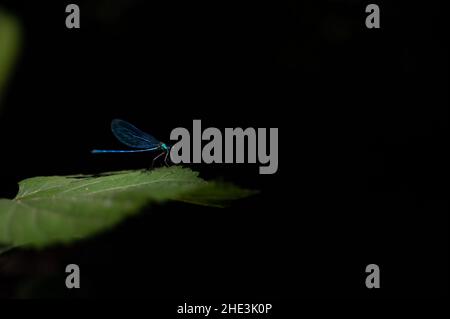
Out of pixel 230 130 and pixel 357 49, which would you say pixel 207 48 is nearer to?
pixel 230 130

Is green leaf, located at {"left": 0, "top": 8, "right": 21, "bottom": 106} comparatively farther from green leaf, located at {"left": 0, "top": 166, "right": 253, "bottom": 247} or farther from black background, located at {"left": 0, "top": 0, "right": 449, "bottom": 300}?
black background, located at {"left": 0, "top": 0, "right": 449, "bottom": 300}

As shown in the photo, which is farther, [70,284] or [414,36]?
[414,36]

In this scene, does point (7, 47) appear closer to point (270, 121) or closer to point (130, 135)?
point (130, 135)

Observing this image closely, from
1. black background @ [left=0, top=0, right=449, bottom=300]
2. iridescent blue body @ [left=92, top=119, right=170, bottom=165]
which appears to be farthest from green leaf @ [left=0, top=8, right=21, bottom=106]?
black background @ [left=0, top=0, right=449, bottom=300]

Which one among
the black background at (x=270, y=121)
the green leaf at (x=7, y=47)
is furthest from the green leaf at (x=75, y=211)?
the black background at (x=270, y=121)

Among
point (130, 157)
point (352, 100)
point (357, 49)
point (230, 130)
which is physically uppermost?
point (357, 49)
